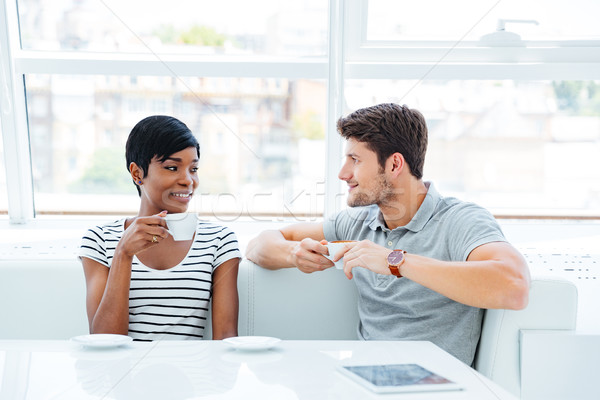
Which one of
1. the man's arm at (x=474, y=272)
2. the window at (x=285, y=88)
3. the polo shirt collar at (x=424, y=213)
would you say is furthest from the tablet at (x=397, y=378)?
the window at (x=285, y=88)

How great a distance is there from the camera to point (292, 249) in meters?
1.72

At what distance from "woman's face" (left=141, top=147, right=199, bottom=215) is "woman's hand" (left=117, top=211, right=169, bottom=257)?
185mm

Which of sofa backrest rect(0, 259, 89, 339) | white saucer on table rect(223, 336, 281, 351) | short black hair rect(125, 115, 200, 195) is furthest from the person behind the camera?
sofa backrest rect(0, 259, 89, 339)

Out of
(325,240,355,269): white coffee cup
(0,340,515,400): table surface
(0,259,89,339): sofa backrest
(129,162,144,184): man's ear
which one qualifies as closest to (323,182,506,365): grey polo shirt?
(325,240,355,269): white coffee cup

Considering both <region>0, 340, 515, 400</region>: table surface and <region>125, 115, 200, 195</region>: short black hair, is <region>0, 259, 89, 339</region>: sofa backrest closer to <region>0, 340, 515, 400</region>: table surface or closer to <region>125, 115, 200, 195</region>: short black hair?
<region>125, 115, 200, 195</region>: short black hair

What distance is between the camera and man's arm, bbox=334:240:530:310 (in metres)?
1.36

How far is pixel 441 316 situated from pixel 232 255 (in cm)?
60

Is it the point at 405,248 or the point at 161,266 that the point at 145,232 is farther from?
the point at 405,248

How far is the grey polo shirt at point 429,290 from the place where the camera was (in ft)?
5.02

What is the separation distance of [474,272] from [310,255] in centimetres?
43

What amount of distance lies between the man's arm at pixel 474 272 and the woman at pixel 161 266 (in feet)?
1.43

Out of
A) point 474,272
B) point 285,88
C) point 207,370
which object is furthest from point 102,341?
point 285,88

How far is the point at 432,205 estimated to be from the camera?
1.68m

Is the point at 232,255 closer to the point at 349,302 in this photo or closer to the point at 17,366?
the point at 349,302
